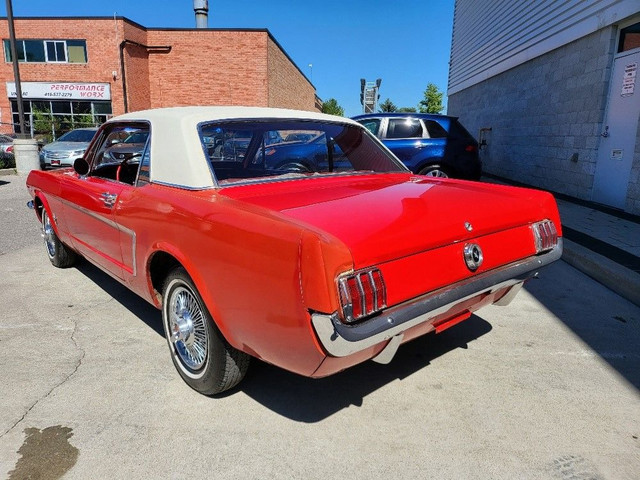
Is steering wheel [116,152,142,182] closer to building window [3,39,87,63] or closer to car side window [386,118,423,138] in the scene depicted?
car side window [386,118,423,138]

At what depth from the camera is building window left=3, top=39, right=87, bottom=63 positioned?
28.0 metres

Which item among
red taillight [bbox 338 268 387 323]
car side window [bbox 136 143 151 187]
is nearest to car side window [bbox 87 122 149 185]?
car side window [bbox 136 143 151 187]

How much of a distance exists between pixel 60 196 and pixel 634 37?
8844 millimetres

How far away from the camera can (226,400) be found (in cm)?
267

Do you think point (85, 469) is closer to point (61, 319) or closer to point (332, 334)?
point (332, 334)

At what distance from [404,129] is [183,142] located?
701 centimetres

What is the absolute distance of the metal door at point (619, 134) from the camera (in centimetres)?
756

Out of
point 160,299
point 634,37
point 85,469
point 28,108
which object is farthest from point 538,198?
point 28,108

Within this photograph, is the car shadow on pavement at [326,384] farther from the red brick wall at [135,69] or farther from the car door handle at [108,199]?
the red brick wall at [135,69]

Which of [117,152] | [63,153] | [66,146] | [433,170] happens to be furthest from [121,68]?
[117,152]

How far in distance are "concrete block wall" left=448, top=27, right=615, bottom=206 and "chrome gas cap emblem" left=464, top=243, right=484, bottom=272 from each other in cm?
765

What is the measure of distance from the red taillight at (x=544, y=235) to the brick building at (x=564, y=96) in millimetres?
5649

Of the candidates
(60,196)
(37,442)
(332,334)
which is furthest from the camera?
(60,196)

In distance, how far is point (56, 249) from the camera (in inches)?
196
